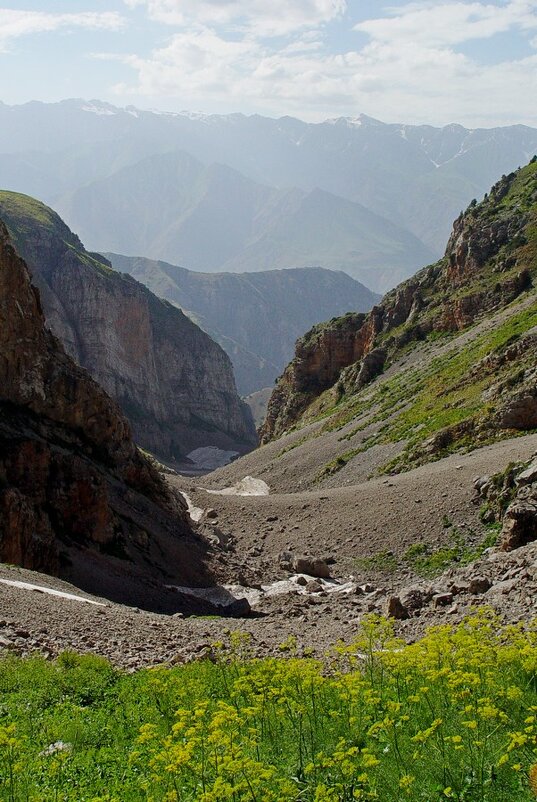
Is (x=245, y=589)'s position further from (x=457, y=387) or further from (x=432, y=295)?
(x=432, y=295)

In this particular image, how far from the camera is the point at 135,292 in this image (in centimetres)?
16275

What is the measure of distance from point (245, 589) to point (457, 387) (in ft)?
94.1

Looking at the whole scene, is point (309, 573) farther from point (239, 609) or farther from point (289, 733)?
point (289, 733)

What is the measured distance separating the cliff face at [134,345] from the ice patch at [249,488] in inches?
2968

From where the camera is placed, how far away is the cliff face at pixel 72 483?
29.1 meters

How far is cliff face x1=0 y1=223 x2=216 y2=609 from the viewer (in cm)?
2911

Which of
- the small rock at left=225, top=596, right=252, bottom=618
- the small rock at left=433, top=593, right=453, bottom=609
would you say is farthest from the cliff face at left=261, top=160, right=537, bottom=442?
the small rock at left=433, top=593, right=453, bottom=609

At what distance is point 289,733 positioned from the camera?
30.6 feet

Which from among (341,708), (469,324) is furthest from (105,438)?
(469,324)

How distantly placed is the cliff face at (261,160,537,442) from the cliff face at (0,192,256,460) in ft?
171

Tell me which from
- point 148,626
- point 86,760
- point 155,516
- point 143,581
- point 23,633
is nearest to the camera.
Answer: point 86,760

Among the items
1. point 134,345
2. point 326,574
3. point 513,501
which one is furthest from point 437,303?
point 134,345

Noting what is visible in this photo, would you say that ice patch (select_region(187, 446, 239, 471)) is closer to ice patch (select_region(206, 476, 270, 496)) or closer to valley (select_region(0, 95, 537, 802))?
valley (select_region(0, 95, 537, 802))

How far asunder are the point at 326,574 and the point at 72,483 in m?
11.7
